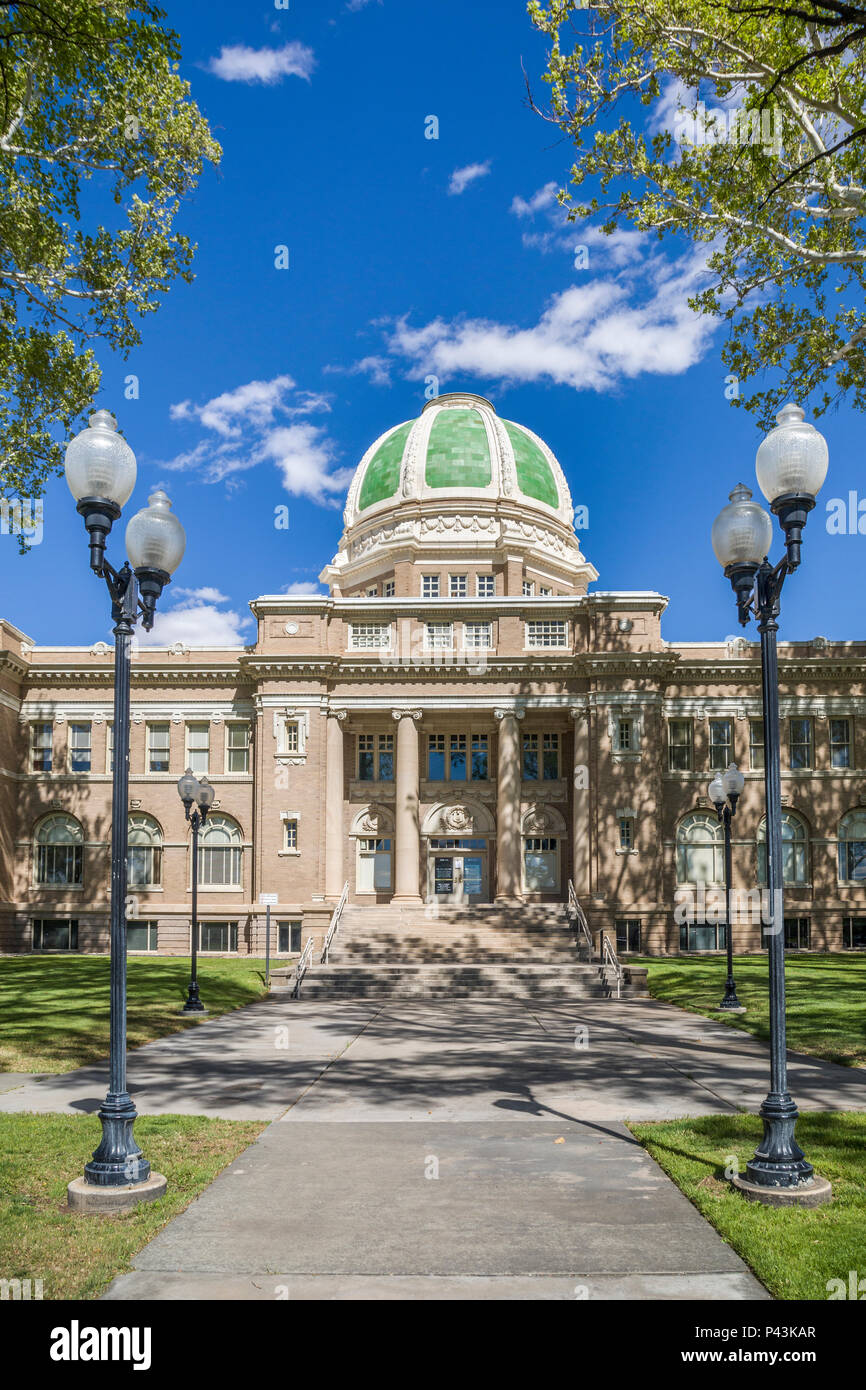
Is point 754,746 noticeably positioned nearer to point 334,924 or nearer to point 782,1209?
point 334,924

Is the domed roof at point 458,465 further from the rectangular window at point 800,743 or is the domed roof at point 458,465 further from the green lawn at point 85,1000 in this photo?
the green lawn at point 85,1000

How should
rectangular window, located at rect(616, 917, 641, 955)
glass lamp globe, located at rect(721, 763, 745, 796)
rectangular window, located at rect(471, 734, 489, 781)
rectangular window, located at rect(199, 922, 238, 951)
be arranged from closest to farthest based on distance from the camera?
glass lamp globe, located at rect(721, 763, 745, 796) → rectangular window, located at rect(616, 917, 641, 955) → rectangular window, located at rect(199, 922, 238, 951) → rectangular window, located at rect(471, 734, 489, 781)

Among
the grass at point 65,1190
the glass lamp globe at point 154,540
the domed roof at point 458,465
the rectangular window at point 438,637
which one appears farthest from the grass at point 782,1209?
the domed roof at point 458,465

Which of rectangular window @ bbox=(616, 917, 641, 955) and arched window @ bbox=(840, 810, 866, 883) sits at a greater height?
arched window @ bbox=(840, 810, 866, 883)

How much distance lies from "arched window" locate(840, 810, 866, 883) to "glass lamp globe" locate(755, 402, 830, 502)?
3552 centimetres

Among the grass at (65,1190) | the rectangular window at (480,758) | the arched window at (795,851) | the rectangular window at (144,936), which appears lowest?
the rectangular window at (144,936)

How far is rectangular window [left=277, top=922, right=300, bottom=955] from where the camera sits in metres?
38.5

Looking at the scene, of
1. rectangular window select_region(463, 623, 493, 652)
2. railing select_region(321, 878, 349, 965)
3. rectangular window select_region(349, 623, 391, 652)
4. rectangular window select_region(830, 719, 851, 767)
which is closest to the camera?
railing select_region(321, 878, 349, 965)

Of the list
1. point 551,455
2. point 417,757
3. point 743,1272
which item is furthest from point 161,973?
point 551,455

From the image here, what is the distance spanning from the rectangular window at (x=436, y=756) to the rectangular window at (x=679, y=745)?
29.7ft

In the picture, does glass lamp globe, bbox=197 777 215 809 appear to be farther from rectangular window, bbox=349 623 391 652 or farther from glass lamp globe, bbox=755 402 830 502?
glass lamp globe, bbox=755 402 830 502

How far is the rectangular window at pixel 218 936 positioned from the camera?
40125mm

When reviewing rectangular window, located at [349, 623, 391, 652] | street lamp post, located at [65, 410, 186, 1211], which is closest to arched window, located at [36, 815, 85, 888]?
rectangular window, located at [349, 623, 391, 652]

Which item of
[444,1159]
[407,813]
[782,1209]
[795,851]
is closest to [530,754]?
[407,813]
